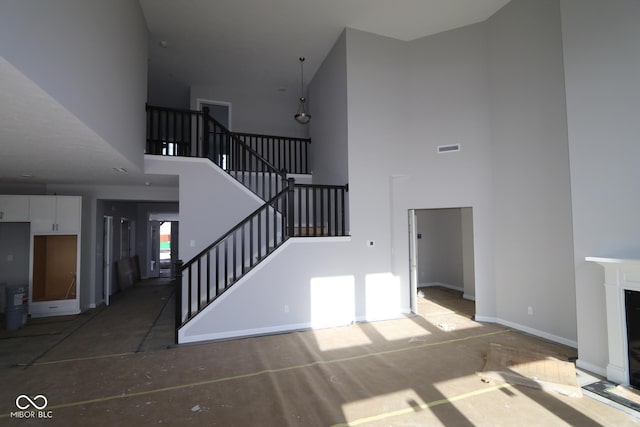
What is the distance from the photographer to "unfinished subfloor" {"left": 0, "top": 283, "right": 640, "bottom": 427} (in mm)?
2711

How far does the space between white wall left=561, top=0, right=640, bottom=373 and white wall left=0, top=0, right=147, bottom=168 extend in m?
5.24

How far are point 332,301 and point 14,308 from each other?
5556 mm

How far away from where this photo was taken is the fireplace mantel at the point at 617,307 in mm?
3100

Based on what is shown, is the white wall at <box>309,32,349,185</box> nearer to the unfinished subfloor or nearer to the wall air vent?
the wall air vent

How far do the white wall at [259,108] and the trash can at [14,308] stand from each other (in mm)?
5419

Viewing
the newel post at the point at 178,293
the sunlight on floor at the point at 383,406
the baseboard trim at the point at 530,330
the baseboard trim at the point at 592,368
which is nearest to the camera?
the sunlight on floor at the point at 383,406

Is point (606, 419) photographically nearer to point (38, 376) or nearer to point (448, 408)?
point (448, 408)

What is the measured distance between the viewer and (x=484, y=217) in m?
5.36

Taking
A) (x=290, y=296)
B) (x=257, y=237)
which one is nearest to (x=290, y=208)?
(x=257, y=237)

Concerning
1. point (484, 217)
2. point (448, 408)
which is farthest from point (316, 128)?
point (448, 408)

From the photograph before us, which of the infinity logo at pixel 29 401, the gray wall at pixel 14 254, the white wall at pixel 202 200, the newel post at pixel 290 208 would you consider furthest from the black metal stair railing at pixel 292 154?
the infinity logo at pixel 29 401

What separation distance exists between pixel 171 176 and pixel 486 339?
19.7ft

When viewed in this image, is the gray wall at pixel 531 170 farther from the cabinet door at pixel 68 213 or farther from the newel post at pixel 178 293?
the cabinet door at pixel 68 213

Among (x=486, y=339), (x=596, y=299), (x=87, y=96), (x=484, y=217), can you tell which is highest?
(x=87, y=96)
